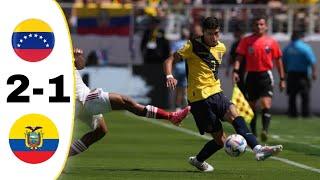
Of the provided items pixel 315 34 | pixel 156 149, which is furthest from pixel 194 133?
pixel 315 34

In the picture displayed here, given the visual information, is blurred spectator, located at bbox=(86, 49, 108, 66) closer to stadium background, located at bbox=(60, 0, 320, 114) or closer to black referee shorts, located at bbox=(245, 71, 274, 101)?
stadium background, located at bbox=(60, 0, 320, 114)

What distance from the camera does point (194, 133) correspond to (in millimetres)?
22766

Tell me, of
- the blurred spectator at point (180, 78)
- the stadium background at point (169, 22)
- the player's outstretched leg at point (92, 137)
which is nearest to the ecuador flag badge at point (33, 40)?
the player's outstretched leg at point (92, 137)

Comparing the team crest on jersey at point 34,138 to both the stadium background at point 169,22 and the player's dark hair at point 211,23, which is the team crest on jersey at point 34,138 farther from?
the stadium background at point 169,22

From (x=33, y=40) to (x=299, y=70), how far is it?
21.2 m

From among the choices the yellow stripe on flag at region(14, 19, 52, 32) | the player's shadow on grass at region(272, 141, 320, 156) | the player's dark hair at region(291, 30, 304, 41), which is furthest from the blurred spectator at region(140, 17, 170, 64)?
the yellow stripe on flag at region(14, 19, 52, 32)

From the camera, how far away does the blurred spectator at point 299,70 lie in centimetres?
3009

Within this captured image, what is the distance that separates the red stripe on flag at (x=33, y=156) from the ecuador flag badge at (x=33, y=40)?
2.66 feet

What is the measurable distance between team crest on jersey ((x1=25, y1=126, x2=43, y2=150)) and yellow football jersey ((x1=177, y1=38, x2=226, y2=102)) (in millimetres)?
4853

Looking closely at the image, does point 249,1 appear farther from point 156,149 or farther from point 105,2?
point 156,149

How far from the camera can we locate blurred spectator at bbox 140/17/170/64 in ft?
105

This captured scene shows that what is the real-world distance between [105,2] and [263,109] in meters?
14.1

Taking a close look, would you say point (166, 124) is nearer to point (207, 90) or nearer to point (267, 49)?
point (267, 49)

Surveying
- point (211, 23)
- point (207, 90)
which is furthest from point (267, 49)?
point (211, 23)
